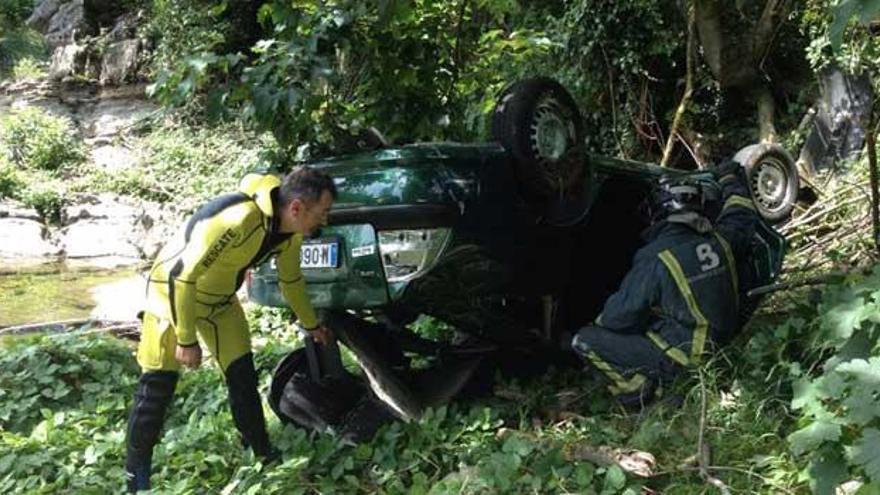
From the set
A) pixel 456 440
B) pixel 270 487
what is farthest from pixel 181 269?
pixel 456 440

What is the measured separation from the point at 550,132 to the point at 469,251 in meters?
0.86

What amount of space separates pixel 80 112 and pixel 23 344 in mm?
16623

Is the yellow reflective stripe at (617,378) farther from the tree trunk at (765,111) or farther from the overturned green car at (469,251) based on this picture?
the tree trunk at (765,111)

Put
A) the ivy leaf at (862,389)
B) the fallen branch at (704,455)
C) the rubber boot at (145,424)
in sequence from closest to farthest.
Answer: the ivy leaf at (862,389), the fallen branch at (704,455), the rubber boot at (145,424)

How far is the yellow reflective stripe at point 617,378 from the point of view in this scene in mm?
3658

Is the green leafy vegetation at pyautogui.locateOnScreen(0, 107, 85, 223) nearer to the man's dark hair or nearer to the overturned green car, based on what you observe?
the overturned green car

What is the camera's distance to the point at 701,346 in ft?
11.8

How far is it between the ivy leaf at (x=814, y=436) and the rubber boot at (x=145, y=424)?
244 cm

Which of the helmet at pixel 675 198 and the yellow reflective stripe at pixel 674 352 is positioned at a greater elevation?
the helmet at pixel 675 198

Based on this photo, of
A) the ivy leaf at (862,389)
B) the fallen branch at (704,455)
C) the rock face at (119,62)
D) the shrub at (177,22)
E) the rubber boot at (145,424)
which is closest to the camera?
the ivy leaf at (862,389)

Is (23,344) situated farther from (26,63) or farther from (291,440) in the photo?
(26,63)

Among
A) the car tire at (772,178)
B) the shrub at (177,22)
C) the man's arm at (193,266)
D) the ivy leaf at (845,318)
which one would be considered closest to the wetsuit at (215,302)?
the man's arm at (193,266)

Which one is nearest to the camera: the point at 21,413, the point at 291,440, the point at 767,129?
the point at 291,440

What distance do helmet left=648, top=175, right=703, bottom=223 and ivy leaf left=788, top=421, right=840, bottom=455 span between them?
1432 mm
